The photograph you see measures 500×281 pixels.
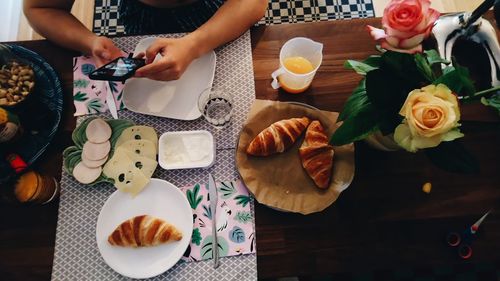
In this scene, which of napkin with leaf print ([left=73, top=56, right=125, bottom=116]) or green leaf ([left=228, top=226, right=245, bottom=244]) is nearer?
green leaf ([left=228, top=226, right=245, bottom=244])

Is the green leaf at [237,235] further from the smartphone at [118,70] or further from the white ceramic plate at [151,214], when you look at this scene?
the smartphone at [118,70]

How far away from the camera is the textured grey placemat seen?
2.74 ft

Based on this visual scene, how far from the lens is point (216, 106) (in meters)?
0.97

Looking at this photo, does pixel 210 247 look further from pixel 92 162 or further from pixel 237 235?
pixel 92 162

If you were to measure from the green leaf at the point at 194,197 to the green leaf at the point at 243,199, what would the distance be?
9 cm

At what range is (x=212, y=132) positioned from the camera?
3.11ft

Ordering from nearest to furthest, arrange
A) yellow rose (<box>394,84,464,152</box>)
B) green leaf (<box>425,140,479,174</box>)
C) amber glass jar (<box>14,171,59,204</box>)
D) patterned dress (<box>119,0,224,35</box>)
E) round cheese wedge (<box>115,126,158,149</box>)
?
yellow rose (<box>394,84,464,152</box>)
green leaf (<box>425,140,479,174</box>)
amber glass jar (<box>14,171,59,204</box>)
round cheese wedge (<box>115,126,158,149</box>)
patterned dress (<box>119,0,224,35</box>)

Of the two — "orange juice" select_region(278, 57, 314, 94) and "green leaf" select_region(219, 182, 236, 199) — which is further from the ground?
"orange juice" select_region(278, 57, 314, 94)

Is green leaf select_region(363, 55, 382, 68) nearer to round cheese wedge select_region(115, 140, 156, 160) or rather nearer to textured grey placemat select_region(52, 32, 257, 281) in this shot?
textured grey placemat select_region(52, 32, 257, 281)

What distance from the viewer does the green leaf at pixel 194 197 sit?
2.91ft

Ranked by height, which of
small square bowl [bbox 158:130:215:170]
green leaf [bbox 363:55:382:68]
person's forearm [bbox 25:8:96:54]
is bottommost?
small square bowl [bbox 158:130:215:170]

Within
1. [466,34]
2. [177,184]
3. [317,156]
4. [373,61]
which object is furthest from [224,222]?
[466,34]

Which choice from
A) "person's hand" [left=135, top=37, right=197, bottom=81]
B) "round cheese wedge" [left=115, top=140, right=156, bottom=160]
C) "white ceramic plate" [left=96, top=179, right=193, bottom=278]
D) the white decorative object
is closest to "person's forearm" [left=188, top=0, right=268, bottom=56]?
"person's hand" [left=135, top=37, right=197, bottom=81]

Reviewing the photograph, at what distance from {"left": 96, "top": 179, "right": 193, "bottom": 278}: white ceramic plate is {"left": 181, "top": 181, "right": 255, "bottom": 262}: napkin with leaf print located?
0.08 feet
